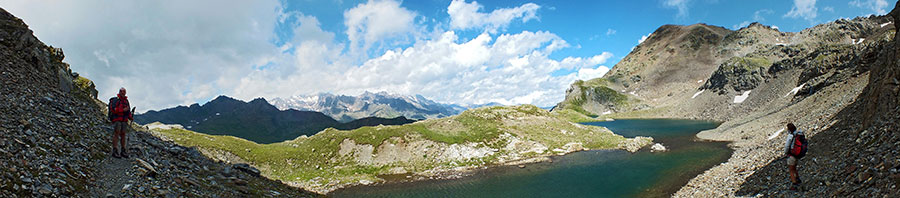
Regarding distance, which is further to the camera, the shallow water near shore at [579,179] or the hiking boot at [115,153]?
the shallow water near shore at [579,179]

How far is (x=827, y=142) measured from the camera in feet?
87.8

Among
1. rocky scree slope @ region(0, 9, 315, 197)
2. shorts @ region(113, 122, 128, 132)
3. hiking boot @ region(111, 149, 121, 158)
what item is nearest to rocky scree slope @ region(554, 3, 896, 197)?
rocky scree slope @ region(0, 9, 315, 197)

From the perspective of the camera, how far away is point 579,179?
48781 millimetres

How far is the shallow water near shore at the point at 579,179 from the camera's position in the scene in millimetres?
42688

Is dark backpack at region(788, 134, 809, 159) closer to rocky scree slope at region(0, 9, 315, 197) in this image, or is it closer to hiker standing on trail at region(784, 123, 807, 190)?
hiker standing on trail at region(784, 123, 807, 190)

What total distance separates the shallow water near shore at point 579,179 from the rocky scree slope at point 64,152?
86.0ft

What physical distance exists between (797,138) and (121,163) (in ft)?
107

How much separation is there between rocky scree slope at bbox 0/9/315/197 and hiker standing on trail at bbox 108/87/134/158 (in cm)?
54

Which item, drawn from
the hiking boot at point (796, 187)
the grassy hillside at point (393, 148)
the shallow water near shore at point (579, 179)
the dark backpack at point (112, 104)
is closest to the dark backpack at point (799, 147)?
the hiking boot at point (796, 187)

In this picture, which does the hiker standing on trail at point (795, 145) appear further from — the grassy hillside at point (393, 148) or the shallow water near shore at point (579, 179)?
the grassy hillside at point (393, 148)

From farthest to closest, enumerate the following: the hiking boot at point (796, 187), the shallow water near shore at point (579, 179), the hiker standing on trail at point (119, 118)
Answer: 1. the shallow water near shore at point (579, 179)
2. the hiking boot at point (796, 187)
3. the hiker standing on trail at point (119, 118)

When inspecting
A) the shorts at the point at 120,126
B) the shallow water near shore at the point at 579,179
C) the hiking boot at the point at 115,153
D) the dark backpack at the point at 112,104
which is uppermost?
the dark backpack at the point at 112,104

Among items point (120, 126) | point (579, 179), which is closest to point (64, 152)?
point (120, 126)

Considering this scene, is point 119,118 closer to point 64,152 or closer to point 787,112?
point 64,152
